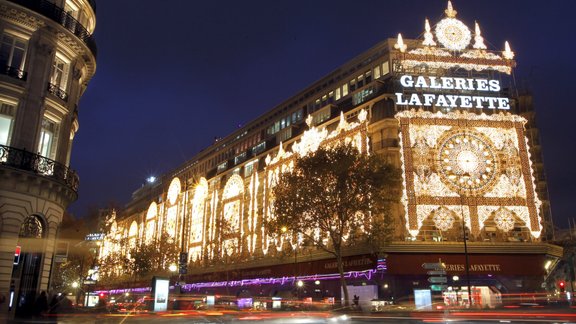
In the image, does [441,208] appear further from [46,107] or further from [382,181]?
[46,107]

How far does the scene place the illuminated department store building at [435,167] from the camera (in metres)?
42.1

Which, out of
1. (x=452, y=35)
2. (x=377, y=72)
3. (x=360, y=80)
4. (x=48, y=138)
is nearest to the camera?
(x=48, y=138)

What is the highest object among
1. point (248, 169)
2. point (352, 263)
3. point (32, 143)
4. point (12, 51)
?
point (248, 169)

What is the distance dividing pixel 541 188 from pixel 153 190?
313 feet

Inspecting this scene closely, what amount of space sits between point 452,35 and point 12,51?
4153cm

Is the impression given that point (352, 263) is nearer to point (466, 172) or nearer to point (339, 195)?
point (339, 195)

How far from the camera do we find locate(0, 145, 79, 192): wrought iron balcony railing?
22.4 m

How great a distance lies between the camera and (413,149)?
44.1 m

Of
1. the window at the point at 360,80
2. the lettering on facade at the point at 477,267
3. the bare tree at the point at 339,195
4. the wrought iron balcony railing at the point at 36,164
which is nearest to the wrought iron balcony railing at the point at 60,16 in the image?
the wrought iron balcony railing at the point at 36,164

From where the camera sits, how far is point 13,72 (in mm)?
24062

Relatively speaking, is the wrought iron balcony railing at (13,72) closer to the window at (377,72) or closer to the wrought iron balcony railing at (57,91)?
the wrought iron balcony railing at (57,91)

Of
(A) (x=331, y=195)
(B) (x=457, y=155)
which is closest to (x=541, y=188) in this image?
(B) (x=457, y=155)

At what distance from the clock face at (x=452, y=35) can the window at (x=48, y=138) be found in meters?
38.9

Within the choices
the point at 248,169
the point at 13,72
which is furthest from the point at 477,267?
the point at 13,72
